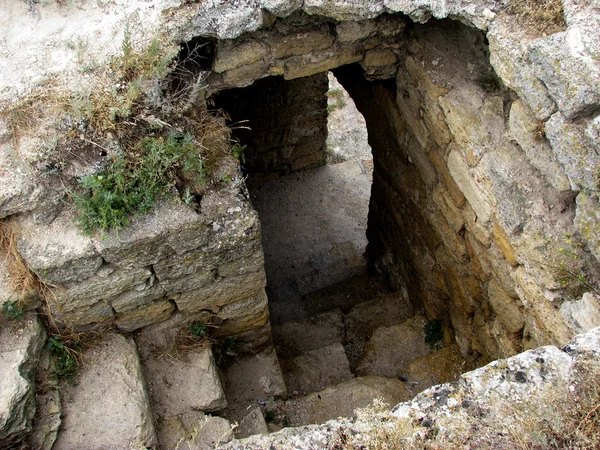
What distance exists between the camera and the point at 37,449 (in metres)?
2.63

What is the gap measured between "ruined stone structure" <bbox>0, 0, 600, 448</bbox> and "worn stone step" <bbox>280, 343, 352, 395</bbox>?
609mm

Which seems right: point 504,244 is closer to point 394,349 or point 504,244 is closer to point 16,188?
point 394,349

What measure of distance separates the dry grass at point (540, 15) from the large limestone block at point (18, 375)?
303 centimetres

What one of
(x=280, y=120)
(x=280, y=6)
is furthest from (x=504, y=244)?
(x=280, y=120)

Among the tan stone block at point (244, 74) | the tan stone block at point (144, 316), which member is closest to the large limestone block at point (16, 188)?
the tan stone block at point (144, 316)

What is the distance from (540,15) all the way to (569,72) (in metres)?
0.46

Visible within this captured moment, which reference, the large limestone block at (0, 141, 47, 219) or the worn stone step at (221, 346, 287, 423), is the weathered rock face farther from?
the worn stone step at (221, 346, 287, 423)

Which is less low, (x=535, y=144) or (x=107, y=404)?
(x=535, y=144)

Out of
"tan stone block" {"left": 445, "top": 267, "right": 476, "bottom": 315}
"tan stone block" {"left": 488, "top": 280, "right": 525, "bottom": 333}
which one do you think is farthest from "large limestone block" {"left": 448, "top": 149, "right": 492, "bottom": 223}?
"tan stone block" {"left": 445, "top": 267, "right": 476, "bottom": 315}

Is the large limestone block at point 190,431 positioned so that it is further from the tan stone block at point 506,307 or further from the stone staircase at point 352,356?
the tan stone block at point 506,307

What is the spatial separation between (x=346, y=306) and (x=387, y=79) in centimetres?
262

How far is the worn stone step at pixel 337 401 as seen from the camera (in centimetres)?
377

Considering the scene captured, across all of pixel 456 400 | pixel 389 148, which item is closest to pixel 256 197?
pixel 389 148

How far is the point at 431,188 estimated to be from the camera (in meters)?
4.07
